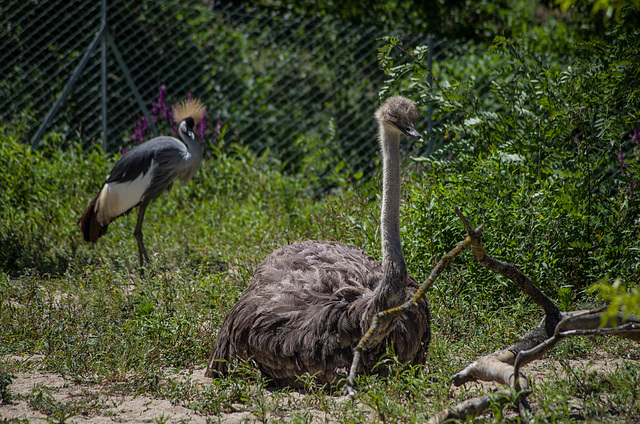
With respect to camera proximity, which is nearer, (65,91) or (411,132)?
A: (411,132)

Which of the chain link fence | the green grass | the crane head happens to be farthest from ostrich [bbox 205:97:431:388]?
the chain link fence

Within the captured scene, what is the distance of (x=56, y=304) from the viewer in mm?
4555

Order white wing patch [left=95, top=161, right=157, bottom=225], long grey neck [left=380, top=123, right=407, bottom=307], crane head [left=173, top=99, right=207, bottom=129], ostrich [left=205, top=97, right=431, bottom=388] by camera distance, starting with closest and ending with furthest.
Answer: long grey neck [left=380, top=123, right=407, bottom=307], ostrich [left=205, top=97, right=431, bottom=388], white wing patch [left=95, top=161, right=157, bottom=225], crane head [left=173, top=99, right=207, bottom=129]

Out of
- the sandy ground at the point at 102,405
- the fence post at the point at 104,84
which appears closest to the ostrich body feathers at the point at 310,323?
the sandy ground at the point at 102,405

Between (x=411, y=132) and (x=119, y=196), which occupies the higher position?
(x=411, y=132)

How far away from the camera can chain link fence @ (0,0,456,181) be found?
320 inches

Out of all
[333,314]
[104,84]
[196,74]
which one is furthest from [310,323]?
[196,74]

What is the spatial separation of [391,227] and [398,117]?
0.60 meters

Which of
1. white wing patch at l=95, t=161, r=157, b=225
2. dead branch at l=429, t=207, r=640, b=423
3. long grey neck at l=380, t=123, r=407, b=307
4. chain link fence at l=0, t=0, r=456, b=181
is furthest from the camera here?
chain link fence at l=0, t=0, r=456, b=181

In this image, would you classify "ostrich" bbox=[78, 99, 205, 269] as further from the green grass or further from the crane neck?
the green grass

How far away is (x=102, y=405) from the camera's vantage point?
3254mm

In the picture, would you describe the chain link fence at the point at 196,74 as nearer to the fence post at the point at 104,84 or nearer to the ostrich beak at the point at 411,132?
the fence post at the point at 104,84

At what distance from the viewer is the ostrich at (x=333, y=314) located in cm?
340

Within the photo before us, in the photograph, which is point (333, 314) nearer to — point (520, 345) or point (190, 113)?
point (520, 345)
